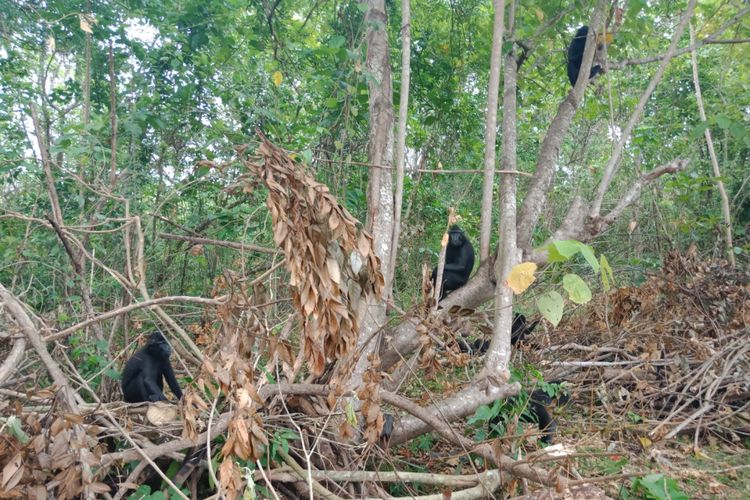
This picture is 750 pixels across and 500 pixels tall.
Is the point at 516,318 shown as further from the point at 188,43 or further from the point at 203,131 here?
the point at 188,43

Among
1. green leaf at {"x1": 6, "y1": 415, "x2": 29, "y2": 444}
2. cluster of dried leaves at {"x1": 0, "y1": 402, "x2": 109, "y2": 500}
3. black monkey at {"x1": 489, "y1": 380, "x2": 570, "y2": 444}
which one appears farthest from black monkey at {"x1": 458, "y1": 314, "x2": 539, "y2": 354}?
green leaf at {"x1": 6, "y1": 415, "x2": 29, "y2": 444}

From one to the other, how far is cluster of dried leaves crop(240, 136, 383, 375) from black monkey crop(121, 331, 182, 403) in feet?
9.51

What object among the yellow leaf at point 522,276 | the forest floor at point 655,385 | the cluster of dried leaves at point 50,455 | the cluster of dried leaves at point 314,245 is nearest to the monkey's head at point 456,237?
the forest floor at point 655,385

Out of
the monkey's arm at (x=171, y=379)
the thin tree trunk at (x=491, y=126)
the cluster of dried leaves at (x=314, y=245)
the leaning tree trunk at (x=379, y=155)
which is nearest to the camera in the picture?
the cluster of dried leaves at (x=314, y=245)

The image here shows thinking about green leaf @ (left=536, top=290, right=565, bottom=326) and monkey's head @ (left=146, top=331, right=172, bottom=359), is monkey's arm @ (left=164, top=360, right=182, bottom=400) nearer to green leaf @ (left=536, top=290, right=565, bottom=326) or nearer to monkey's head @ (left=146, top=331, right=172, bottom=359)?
monkey's head @ (left=146, top=331, right=172, bottom=359)

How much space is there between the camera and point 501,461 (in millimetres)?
3414

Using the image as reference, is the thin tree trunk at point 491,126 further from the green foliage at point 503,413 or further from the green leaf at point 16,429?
the green leaf at point 16,429

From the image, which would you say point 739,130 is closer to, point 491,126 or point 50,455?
point 491,126

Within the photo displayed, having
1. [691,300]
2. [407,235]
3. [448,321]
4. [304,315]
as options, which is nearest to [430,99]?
[407,235]

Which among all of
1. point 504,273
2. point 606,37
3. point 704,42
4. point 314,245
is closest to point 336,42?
point 504,273

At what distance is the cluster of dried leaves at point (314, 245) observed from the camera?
90.7 inches

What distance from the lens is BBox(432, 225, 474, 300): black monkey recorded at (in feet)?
23.7

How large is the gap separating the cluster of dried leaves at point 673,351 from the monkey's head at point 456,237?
1.72 metres

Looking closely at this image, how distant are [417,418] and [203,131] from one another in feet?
14.1
